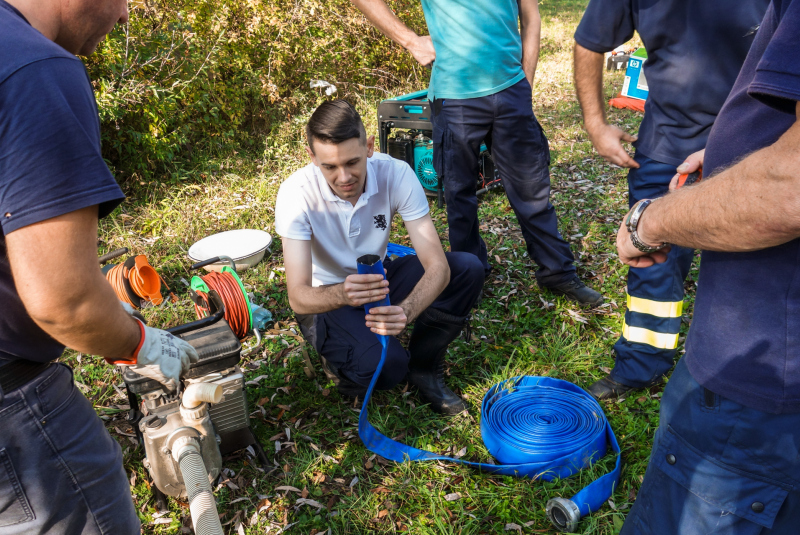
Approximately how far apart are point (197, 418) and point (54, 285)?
1.09 m

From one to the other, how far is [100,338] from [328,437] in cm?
183

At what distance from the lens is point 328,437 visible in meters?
3.05

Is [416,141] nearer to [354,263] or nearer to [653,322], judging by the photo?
[354,263]

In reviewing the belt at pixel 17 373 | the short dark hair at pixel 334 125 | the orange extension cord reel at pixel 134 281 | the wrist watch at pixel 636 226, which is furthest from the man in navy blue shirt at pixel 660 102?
the orange extension cord reel at pixel 134 281

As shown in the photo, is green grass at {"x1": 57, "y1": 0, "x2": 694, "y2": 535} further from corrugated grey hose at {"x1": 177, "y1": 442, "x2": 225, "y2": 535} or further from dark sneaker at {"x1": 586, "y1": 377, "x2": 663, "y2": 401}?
corrugated grey hose at {"x1": 177, "y1": 442, "x2": 225, "y2": 535}

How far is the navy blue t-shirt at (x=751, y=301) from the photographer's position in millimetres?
1112

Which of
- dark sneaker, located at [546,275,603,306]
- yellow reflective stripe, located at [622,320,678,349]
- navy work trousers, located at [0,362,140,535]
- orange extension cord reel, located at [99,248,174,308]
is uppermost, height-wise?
navy work trousers, located at [0,362,140,535]

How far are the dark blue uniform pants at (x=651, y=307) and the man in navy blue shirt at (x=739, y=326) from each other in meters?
1.48

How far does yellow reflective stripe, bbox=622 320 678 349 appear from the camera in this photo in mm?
2943

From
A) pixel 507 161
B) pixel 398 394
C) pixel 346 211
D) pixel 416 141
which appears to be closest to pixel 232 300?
pixel 346 211

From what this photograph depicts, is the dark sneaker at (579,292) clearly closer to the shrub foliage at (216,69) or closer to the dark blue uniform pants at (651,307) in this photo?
the dark blue uniform pants at (651,307)

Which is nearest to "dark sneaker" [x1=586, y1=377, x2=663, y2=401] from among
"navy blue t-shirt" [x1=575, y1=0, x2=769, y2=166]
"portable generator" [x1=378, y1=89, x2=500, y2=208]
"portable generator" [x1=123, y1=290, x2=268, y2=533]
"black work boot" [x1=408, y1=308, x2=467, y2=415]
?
"black work boot" [x1=408, y1=308, x2=467, y2=415]

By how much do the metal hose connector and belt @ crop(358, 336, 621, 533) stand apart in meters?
0.85

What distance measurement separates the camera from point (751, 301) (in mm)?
1215
